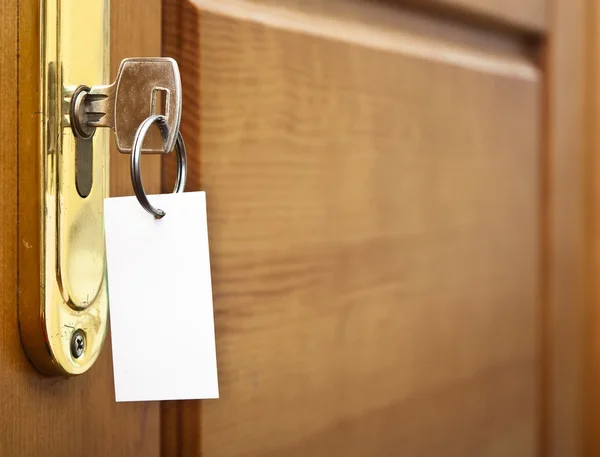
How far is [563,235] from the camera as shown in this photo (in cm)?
73

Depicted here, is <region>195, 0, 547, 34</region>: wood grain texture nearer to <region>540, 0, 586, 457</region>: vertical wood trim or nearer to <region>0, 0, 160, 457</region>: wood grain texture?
<region>540, 0, 586, 457</region>: vertical wood trim

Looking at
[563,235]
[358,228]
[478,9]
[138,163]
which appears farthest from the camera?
[563,235]

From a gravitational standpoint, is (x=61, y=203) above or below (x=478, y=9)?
below

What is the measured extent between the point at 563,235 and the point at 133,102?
539 mm

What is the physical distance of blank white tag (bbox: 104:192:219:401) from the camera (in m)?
0.30

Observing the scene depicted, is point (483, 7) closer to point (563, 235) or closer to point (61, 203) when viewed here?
point (563, 235)

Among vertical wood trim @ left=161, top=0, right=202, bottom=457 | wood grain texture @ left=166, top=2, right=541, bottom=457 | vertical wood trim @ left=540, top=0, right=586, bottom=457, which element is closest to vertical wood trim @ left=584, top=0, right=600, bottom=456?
vertical wood trim @ left=540, top=0, right=586, bottom=457

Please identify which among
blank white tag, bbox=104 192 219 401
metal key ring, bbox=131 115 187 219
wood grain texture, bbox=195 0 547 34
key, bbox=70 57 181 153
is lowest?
blank white tag, bbox=104 192 219 401

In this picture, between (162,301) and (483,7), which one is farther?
(483,7)

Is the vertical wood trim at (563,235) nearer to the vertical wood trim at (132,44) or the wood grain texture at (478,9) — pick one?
the wood grain texture at (478,9)

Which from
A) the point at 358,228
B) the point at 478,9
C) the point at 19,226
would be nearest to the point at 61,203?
the point at 19,226

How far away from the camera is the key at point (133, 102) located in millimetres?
301

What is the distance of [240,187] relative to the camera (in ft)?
1.32

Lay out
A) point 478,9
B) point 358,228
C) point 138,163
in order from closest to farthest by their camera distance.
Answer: point 138,163 → point 358,228 → point 478,9
